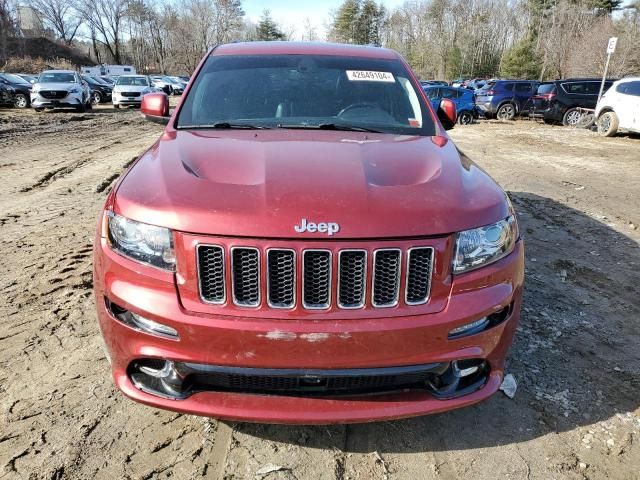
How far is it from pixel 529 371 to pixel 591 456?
650 mm

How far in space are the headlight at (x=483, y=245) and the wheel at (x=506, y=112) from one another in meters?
20.6

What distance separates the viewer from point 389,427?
2416 millimetres

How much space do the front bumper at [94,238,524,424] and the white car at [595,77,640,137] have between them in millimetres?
14025

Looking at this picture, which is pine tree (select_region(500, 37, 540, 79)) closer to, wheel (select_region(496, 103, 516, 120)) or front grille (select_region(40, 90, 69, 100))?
wheel (select_region(496, 103, 516, 120))

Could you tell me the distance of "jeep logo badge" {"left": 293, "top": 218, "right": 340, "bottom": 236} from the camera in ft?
5.99

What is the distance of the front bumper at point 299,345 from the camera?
1837 mm

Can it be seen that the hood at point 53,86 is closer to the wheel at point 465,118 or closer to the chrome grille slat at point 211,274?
the wheel at point 465,118

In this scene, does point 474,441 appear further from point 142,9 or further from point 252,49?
point 142,9

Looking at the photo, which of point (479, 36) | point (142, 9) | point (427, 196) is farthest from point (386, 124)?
point (142, 9)

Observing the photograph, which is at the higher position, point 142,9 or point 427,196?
point 142,9

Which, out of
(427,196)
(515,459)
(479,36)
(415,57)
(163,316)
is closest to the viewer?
(163,316)

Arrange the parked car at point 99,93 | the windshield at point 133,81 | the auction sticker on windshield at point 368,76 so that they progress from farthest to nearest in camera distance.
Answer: the parked car at point 99,93, the windshield at point 133,81, the auction sticker on windshield at point 368,76

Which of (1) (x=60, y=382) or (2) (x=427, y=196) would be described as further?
(1) (x=60, y=382)

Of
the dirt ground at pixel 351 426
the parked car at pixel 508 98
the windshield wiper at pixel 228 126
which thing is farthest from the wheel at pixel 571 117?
the windshield wiper at pixel 228 126
